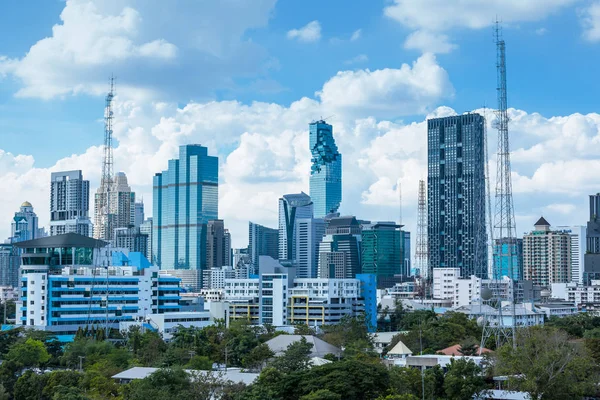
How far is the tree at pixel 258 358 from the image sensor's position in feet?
185

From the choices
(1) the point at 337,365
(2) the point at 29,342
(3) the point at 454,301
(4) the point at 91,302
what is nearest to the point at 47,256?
(4) the point at 91,302

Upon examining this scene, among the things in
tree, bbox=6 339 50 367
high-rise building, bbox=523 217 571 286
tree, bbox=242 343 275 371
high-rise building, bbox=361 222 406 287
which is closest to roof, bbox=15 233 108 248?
tree, bbox=6 339 50 367

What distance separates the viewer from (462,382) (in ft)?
143

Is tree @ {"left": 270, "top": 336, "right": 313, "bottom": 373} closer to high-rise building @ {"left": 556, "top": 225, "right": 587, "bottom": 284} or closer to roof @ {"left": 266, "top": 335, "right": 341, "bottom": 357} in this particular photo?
roof @ {"left": 266, "top": 335, "right": 341, "bottom": 357}

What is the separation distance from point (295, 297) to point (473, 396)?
53.4 m

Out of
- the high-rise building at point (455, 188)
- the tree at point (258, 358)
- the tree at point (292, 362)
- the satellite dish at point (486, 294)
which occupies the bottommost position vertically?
the tree at point (258, 358)

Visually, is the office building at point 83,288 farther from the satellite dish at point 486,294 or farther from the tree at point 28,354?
the satellite dish at point 486,294

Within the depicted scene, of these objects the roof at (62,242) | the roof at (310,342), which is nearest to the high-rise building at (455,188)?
the roof at (62,242)

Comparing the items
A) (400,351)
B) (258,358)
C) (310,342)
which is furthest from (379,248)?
(258,358)

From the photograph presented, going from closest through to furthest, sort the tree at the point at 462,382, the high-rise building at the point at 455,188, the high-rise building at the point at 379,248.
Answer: the tree at the point at 462,382
the high-rise building at the point at 455,188
the high-rise building at the point at 379,248

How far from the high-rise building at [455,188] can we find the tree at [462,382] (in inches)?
5457

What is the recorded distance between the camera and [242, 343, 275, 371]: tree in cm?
5653

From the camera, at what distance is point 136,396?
136 feet

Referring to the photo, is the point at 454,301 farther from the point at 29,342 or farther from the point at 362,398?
the point at 362,398
